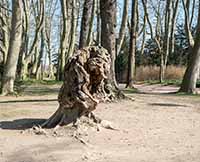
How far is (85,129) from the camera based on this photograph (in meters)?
8.48

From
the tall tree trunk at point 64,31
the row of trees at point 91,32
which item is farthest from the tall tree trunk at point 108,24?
the tall tree trunk at point 64,31

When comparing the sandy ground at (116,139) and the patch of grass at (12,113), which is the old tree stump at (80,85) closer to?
the sandy ground at (116,139)

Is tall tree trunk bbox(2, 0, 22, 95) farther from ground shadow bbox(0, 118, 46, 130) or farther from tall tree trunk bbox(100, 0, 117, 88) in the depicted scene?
ground shadow bbox(0, 118, 46, 130)

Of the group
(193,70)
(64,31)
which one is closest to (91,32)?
(64,31)

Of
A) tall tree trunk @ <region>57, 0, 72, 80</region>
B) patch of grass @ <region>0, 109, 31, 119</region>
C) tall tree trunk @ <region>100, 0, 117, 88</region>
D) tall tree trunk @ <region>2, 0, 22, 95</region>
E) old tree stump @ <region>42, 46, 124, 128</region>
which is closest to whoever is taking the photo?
old tree stump @ <region>42, 46, 124, 128</region>

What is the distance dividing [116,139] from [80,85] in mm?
1350

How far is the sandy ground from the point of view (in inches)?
269

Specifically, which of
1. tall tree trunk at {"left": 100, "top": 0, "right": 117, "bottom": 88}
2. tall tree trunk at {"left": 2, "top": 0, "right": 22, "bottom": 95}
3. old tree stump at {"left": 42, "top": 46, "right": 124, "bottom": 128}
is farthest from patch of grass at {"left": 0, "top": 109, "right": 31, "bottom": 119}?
tall tree trunk at {"left": 2, "top": 0, "right": 22, "bottom": 95}

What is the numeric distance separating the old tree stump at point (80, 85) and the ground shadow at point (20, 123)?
0.40 metres

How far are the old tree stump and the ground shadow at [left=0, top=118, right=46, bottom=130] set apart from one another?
0.40 meters

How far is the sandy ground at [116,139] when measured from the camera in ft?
22.4

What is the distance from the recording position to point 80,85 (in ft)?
28.6

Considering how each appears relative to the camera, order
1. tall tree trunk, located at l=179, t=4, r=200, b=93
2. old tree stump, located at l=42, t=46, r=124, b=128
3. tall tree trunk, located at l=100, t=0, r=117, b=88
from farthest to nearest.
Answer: tall tree trunk, located at l=179, t=4, r=200, b=93 < tall tree trunk, located at l=100, t=0, r=117, b=88 < old tree stump, located at l=42, t=46, r=124, b=128

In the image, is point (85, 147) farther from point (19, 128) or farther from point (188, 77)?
point (188, 77)
